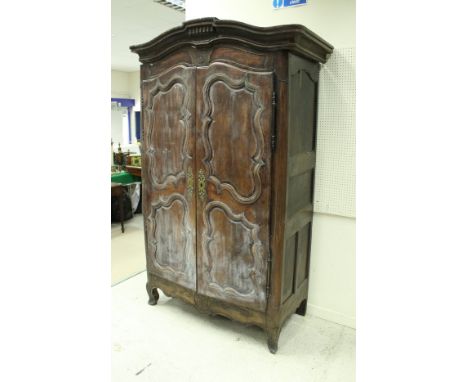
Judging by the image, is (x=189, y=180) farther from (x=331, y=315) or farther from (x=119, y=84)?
(x=119, y=84)

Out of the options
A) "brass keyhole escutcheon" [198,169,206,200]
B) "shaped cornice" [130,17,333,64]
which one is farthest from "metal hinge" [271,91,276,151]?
"brass keyhole escutcheon" [198,169,206,200]

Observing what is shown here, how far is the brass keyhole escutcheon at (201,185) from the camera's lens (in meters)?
2.12

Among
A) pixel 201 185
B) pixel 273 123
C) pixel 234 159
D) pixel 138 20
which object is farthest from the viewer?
pixel 138 20

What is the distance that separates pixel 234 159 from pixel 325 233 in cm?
86

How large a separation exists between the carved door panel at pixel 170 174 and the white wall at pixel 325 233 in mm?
715

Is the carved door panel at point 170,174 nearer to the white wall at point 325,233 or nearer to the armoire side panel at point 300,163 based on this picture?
the armoire side panel at point 300,163

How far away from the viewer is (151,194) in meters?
2.46

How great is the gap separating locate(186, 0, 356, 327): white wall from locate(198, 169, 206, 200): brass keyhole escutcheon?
0.80 meters

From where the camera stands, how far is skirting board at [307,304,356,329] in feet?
7.72


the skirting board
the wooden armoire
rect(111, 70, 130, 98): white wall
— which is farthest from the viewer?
rect(111, 70, 130, 98): white wall

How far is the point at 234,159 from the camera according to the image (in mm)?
1984

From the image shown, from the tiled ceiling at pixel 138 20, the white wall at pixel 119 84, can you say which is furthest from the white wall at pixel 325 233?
the white wall at pixel 119 84

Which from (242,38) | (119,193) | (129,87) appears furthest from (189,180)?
(129,87)

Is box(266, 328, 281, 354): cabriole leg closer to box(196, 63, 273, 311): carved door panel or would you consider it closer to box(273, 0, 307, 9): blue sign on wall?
box(196, 63, 273, 311): carved door panel
